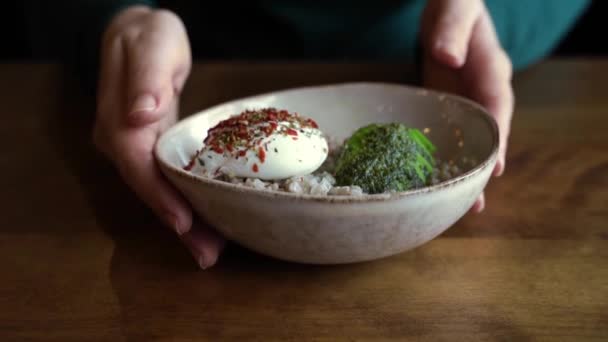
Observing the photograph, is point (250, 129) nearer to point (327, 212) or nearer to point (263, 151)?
point (263, 151)

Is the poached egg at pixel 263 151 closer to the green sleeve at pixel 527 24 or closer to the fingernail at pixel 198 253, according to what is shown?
the fingernail at pixel 198 253

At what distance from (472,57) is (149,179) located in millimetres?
601

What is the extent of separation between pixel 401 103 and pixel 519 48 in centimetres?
78

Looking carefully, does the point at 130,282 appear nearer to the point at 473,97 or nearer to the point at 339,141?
the point at 339,141

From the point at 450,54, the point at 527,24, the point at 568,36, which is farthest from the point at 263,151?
the point at 568,36

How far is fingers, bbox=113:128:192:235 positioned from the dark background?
1563 mm

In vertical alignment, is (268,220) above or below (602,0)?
above

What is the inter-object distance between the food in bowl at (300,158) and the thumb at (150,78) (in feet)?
0.34

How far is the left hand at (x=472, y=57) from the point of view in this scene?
3.18 ft

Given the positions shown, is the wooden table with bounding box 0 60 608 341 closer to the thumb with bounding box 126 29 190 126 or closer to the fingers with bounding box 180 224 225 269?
the fingers with bounding box 180 224 225 269

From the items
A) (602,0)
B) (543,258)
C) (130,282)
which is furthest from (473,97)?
(602,0)

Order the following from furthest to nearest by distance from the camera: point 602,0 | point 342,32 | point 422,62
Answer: point 602,0 < point 342,32 < point 422,62

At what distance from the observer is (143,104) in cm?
84

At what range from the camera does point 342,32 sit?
1.59 metres
